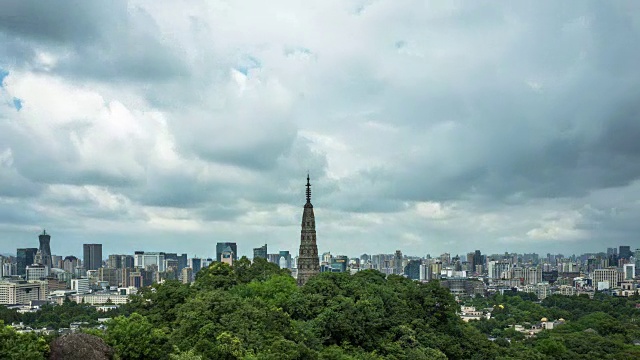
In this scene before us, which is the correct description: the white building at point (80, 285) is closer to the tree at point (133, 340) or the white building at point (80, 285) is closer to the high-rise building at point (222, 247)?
the high-rise building at point (222, 247)

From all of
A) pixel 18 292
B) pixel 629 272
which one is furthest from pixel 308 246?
pixel 629 272

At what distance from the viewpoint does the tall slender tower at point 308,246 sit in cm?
4988

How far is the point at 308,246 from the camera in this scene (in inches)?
1980

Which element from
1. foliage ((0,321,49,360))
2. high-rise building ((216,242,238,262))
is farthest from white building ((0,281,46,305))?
foliage ((0,321,49,360))

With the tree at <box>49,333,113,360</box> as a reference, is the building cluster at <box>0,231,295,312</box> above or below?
below

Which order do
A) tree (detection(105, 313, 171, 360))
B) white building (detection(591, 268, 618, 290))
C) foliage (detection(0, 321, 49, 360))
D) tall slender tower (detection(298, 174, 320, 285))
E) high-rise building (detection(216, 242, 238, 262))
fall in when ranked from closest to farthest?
foliage (detection(0, 321, 49, 360)), tree (detection(105, 313, 171, 360)), tall slender tower (detection(298, 174, 320, 285)), high-rise building (detection(216, 242, 238, 262)), white building (detection(591, 268, 618, 290))

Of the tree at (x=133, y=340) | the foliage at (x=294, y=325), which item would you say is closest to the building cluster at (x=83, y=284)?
the foliage at (x=294, y=325)

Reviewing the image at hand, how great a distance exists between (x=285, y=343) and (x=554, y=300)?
10166cm

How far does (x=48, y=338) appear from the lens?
2223 centimetres

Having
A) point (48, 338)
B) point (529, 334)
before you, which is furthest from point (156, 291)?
point (529, 334)

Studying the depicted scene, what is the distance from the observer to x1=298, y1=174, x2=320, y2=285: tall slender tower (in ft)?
A: 164

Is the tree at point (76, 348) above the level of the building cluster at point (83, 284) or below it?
above

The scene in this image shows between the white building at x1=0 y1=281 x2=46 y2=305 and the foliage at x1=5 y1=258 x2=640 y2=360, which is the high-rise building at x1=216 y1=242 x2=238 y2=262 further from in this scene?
the foliage at x1=5 y1=258 x2=640 y2=360

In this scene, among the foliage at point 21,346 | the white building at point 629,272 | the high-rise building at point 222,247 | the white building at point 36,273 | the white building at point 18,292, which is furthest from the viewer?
the white building at point 629,272
